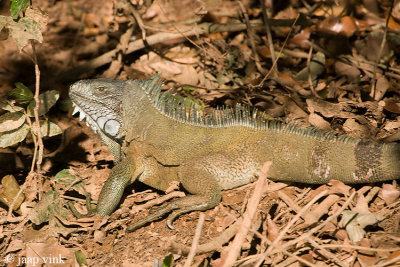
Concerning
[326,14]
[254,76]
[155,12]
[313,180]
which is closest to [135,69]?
[155,12]

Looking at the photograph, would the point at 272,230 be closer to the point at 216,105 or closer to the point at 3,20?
the point at 216,105

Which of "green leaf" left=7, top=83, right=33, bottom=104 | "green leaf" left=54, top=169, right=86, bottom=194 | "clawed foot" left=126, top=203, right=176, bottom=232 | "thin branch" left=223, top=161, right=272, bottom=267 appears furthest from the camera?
"green leaf" left=54, top=169, right=86, bottom=194

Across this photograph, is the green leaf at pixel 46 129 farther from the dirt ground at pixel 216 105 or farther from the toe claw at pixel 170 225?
the toe claw at pixel 170 225

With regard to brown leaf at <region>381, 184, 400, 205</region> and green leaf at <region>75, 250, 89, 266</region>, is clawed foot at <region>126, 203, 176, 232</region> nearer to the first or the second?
green leaf at <region>75, 250, 89, 266</region>

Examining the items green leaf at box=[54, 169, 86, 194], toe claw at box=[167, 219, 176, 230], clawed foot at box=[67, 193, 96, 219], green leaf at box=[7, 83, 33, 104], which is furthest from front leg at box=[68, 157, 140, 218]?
green leaf at box=[7, 83, 33, 104]

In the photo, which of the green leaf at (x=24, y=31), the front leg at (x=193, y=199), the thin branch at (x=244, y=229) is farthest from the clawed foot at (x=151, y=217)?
the green leaf at (x=24, y=31)

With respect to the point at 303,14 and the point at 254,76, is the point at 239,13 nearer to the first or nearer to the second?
the point at 303,14

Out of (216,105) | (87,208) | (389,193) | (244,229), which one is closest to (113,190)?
(87,208)
